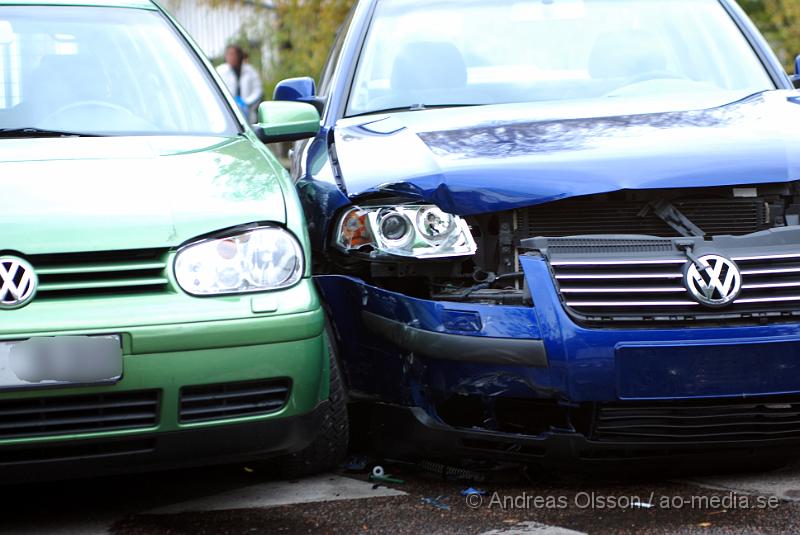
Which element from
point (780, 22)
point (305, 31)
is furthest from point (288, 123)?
point (305, 31)

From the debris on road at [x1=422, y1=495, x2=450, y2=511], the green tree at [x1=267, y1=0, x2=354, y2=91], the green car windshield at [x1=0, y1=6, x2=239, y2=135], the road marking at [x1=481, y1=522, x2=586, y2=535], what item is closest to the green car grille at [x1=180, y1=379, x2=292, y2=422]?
the debris on road at [x1=422, y1=495, x2=450, y2=511]

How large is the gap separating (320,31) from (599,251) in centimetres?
1603

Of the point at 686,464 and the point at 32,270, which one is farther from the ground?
the point at 32,270

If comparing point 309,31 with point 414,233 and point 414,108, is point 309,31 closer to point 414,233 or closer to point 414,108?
point 414,108

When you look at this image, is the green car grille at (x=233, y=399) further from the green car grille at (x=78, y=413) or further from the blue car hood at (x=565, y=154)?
the blue car hood at (x=565, y=154)

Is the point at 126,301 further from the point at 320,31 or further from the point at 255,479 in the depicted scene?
the point at 320,31

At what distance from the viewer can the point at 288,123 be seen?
4.75 meters

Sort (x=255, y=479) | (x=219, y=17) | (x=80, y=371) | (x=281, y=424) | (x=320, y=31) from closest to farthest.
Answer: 1. (x=80, y=371)
2. (x=281, y=424)
3. (x=255, y=479)
4. (x=320, y=31)
5. (x=219, y=17)

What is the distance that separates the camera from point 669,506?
12.5 feet

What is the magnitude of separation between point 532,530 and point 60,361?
4.23 ft

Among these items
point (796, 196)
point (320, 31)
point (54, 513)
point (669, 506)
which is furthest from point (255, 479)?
point (320, 31)

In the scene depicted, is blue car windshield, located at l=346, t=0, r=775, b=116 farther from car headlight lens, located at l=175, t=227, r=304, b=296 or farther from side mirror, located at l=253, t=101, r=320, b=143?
car headlight lens, located at l=175, t=227, r=304, b=296

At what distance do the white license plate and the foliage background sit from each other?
14821 millimetres

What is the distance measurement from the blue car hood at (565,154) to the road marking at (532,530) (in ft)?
2.88
